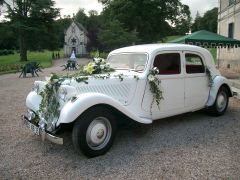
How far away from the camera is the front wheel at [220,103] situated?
6906 millimetres

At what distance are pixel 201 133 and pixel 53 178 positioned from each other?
10.2ft

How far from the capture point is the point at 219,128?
20.0 feet

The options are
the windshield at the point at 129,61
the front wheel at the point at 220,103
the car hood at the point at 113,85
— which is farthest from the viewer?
the front wheel at the point at 220,103

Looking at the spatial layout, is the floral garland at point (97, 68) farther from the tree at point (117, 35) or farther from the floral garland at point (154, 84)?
the tree at point (117, 35)

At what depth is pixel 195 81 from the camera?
6.39m

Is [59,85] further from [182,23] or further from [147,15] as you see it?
[182,23]

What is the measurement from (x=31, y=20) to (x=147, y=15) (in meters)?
17.6

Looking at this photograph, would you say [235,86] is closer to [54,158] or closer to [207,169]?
[207,169]

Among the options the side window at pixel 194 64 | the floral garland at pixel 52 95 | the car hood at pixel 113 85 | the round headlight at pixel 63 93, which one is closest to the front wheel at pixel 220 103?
the side window at pixel 194 64

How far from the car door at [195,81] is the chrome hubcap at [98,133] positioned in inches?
87.2

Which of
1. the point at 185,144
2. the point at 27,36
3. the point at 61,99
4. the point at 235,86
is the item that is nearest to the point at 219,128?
the point at 185,144

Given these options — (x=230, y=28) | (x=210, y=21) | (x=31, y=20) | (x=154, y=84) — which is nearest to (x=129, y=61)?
(x=154, y=84)

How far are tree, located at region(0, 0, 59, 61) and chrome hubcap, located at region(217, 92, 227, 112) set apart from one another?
1549 inches

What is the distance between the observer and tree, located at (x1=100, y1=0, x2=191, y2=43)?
42.6 metres
